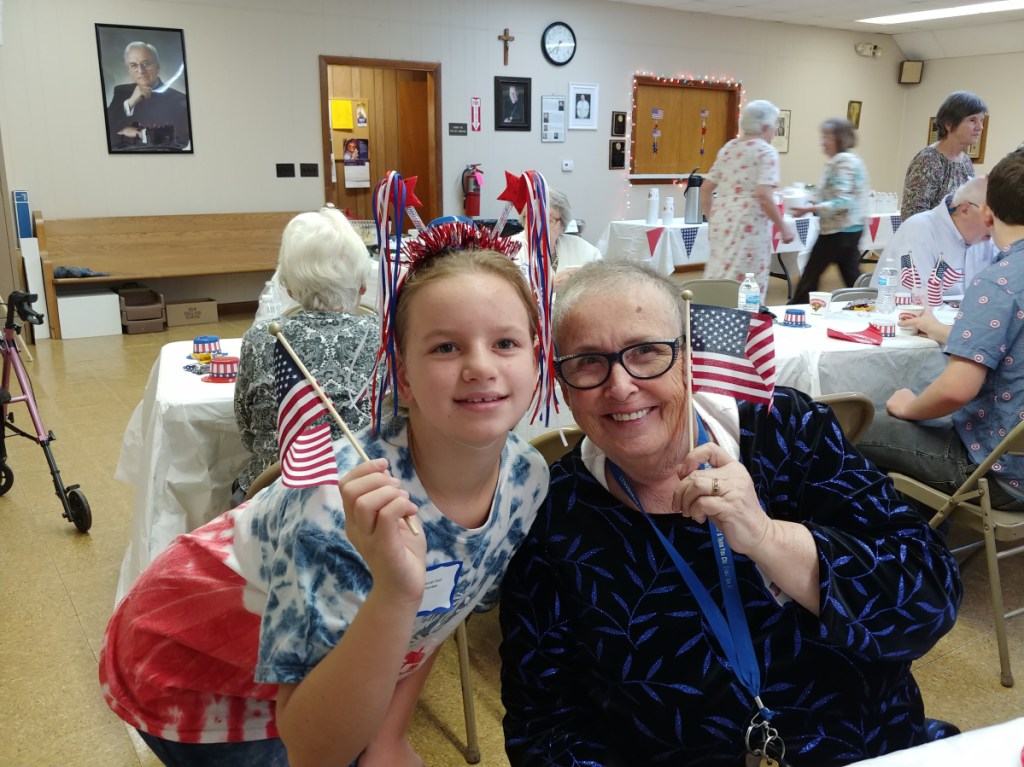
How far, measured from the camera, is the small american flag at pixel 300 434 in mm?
1010

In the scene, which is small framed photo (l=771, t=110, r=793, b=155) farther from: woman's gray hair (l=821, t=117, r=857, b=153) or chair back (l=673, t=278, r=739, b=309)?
chair back (l=673, t=278, r=739, b=309)

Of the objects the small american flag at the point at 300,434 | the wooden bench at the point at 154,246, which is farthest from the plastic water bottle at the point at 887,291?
the wooden bench at the point at 154,246

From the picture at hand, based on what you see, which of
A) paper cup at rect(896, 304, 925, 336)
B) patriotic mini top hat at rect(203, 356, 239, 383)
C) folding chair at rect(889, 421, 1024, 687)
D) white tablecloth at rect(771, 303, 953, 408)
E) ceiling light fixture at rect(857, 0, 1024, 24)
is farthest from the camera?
ceiling light fixture at rect(857, 0, 1024, 24)

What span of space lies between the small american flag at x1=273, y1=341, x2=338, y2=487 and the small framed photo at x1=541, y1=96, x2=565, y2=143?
9.04m

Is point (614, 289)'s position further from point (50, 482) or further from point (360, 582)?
point (50, 482)

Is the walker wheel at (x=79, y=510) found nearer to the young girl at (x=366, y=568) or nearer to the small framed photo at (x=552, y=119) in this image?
the young girl at (x=366, y=568)

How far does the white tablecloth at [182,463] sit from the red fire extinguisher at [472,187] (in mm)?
6767

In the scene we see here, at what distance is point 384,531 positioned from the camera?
867mm

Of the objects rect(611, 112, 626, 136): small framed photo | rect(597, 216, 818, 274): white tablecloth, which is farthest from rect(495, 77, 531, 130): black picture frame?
rect(597, 216, 818, 274): white tablecloth

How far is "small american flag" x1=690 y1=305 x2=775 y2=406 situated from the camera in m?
1.21

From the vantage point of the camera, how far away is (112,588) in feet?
9.53

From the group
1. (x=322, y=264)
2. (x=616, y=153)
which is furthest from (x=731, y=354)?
(x=616, y=153)

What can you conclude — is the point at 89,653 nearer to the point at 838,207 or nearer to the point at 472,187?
the point at 838,207

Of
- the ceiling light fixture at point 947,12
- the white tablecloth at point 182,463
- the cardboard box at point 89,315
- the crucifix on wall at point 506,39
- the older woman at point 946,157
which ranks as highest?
the ceiling light fixture at point 947,12
